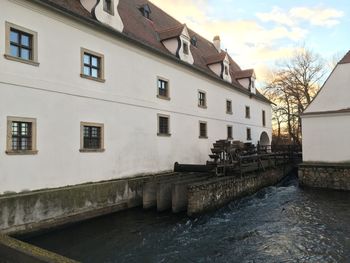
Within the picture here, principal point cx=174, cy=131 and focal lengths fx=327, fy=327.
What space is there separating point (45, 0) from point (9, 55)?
2.43m

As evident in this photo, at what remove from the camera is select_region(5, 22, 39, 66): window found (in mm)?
10172

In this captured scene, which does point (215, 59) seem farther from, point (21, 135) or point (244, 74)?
point (21, 135)

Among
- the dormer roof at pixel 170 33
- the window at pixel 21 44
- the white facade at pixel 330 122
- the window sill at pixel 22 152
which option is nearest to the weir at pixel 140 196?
Answer: the window sill at pixel 22 152

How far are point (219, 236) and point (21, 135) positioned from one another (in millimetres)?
6998

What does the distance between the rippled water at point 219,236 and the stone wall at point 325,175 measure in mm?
3754

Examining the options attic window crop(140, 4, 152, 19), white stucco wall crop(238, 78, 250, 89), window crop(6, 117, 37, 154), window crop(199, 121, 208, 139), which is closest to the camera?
window crop(6, 117, 37, 154)

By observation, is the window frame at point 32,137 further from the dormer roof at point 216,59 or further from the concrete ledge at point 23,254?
the dormer roof at point 216,59

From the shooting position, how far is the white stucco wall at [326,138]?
17.9 m

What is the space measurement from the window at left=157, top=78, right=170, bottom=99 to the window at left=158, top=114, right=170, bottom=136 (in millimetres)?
1067

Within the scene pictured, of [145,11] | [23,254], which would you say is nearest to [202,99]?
[145,11]

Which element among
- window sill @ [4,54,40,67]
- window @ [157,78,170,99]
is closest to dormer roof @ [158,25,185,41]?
window @ [157,78,170,99]

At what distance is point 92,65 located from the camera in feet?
43.6

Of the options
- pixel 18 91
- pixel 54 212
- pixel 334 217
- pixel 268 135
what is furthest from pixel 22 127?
pixel 268 135

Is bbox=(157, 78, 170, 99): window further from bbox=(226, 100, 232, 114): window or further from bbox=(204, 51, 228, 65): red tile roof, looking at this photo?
bbox=(226, 100, 232, 114): window
